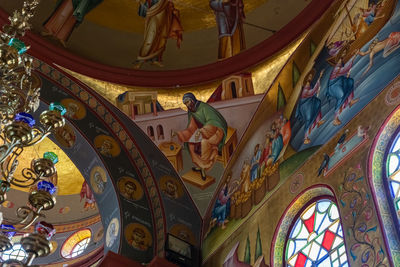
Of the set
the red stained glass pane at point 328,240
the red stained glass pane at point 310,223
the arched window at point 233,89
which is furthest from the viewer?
the arched window at point 233,89

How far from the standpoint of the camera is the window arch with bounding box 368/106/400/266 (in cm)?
668

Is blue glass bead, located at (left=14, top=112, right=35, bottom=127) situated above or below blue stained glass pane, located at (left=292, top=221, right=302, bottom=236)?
below

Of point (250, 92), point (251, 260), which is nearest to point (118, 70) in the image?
point (250, 92)

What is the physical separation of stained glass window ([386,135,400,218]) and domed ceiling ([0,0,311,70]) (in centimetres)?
466

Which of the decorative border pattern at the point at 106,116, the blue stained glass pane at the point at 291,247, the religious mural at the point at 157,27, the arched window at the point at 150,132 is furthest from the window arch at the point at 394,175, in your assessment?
the religious mural at the point at 157,27

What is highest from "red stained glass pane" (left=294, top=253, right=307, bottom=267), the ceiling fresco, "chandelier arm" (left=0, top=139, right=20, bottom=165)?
the ceiling fresco

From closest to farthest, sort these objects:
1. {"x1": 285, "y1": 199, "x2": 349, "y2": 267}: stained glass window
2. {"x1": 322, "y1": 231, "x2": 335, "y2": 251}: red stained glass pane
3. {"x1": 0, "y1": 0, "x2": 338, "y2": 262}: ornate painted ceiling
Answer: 1. {"x1": 285, "y1": 199, "x2": 349, "y2": 267}: stained glass window
2. {"x1": 322, "y1": 231, "x2": 335, "y2": 251}: red stained glass pane
3. {"x1": 0, "y1": 0, "x2": 338, "y2": 262}: ornate painted ceiling

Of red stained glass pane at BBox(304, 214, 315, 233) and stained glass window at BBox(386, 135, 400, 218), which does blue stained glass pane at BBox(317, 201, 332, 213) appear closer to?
red stained glass pane at BBox(304, 214, 315, 233)

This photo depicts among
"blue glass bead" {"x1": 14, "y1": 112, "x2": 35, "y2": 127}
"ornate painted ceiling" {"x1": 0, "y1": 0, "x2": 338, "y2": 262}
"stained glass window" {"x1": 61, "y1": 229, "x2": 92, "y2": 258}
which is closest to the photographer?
"blue glass bead" {"x1": 14, "y1": 112, "x2": 35, "y2": 127}

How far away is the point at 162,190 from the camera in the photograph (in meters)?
10.6

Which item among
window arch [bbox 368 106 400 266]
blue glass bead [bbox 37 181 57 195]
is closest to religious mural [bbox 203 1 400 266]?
window arch [bbox 368 106 400 266]

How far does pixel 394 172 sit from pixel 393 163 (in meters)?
0.12

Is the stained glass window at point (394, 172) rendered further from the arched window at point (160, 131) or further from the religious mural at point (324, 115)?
the arched window at point (160, 131)

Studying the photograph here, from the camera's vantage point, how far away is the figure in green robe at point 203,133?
420 inches
